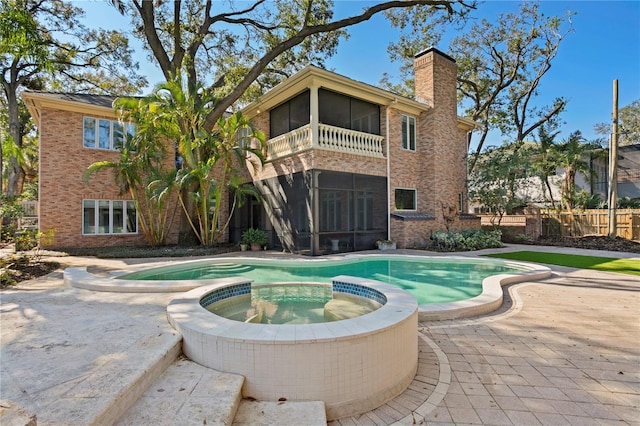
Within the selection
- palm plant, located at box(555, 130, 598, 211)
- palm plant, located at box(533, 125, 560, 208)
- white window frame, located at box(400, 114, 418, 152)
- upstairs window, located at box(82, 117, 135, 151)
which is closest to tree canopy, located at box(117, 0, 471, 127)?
upstairs window, located at box(82, 117, 135, 151)

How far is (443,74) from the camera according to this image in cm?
1489

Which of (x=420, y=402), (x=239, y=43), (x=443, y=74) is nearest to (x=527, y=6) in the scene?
(x=443, y=74)

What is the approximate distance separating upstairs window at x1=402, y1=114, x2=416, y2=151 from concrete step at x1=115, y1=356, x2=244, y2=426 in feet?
44.1

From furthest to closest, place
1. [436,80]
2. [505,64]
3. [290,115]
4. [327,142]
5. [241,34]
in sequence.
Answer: [505,64] < [241,34] < [436,80] < [290,115] < [327,142]

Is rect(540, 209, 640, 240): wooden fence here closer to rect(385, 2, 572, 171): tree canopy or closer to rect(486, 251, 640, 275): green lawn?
rect(385, 2, 572, 171): tree canopy

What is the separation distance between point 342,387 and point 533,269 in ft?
25.7

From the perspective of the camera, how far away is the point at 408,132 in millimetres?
14484

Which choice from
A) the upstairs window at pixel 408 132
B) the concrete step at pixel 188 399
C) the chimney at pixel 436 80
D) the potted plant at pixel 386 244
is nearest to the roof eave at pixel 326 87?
the upstairs window at pixel 408 132

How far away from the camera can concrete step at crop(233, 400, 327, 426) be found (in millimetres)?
2275

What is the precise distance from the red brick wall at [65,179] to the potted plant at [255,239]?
5941 millimetres

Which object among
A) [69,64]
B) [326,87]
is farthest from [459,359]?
[69,64]

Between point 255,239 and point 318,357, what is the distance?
1069 cm

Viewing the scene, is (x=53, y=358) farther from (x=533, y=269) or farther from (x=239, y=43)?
(x=239, y=43)

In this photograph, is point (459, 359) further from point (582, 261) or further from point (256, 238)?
point (256, 238)
